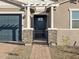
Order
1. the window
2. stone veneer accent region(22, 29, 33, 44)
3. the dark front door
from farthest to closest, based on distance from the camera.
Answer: the dark front door
the window
stone veneer accent region(22, 29, 33, 44)

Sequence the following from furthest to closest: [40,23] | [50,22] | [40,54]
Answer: [40,23], [50,22], [40,54]

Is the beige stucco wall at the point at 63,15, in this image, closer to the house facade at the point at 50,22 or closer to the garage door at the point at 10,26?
the house facade at the point at 50,22

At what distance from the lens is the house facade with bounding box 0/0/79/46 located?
21.7 m

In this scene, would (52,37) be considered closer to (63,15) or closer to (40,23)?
(63,15)

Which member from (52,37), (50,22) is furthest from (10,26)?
(52,37)

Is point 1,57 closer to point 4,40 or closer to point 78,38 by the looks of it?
point 78,38

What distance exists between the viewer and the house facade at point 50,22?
853 inches

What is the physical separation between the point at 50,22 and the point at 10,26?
422 cm

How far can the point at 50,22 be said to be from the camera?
23.0 m

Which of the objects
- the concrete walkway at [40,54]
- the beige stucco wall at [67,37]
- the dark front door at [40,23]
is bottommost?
the concrete walkway at [40,54]

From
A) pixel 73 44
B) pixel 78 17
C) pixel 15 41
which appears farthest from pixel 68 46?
pixel 15 41

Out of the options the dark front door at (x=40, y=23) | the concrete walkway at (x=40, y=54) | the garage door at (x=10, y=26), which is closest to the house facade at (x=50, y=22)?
the garage door at (x=10, y=26)

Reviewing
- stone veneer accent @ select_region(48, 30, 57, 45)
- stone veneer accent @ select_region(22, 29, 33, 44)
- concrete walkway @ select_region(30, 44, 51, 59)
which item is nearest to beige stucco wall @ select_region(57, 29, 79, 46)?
stone veneer accent @ select_region(48, 30, 57, 45)

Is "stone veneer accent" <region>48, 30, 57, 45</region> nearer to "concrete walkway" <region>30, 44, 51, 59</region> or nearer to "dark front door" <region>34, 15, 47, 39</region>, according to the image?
"concrete walkway" <region>30, 44, 51, 59</region>
